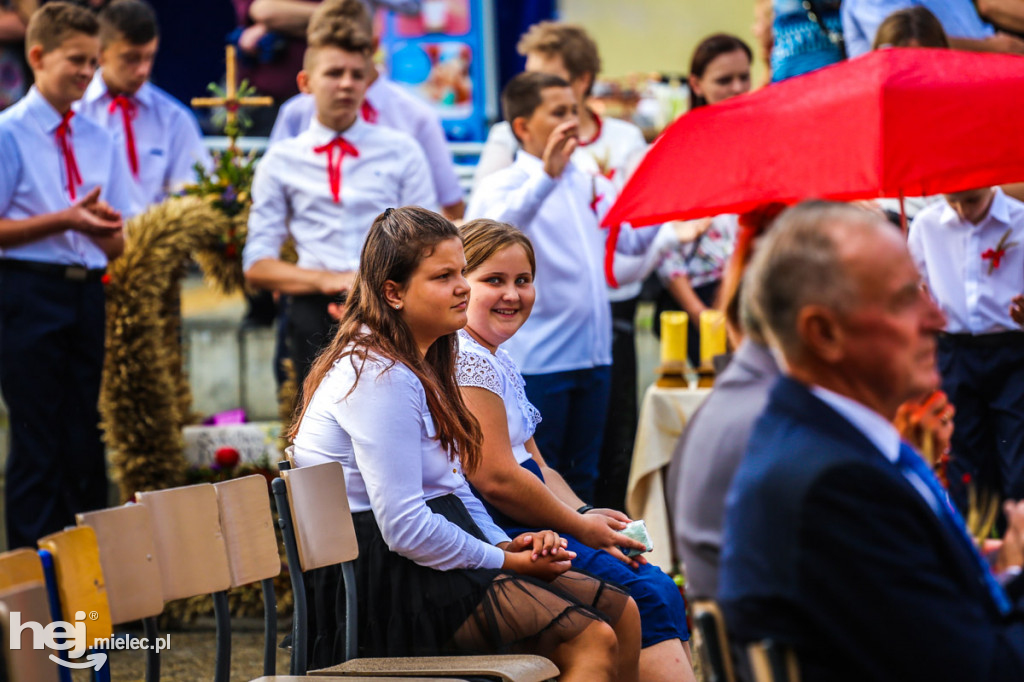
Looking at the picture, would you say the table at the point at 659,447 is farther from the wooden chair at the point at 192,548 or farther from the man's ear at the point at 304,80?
the wooden chair at the point at 192,548

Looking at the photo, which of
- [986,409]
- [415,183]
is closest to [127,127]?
[415,183]

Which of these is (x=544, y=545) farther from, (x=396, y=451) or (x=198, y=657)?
(x=198, y=657)

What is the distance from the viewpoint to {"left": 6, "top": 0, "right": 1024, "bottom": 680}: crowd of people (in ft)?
5.54

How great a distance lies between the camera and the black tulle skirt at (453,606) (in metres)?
2.94

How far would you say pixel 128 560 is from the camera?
2428 mm

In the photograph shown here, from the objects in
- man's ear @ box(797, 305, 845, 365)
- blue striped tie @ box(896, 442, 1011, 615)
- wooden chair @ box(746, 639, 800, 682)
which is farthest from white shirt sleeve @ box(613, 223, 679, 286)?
wooden chair @ box(746, 639, 800, 682)

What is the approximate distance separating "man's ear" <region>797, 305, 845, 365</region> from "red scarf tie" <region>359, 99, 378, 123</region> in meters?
4.76

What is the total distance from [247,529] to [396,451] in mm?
377

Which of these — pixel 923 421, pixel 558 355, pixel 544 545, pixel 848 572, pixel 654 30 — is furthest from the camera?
pixel 654 30

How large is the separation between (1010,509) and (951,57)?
7.49ft

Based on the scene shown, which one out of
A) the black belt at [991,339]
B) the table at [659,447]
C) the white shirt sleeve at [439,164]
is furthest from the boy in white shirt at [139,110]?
the black belt at [991,339]

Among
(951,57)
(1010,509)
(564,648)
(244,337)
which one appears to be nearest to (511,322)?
(564,648)

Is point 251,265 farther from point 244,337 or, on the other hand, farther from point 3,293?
point 244,337

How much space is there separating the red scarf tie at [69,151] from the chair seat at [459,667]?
9.95 feet
